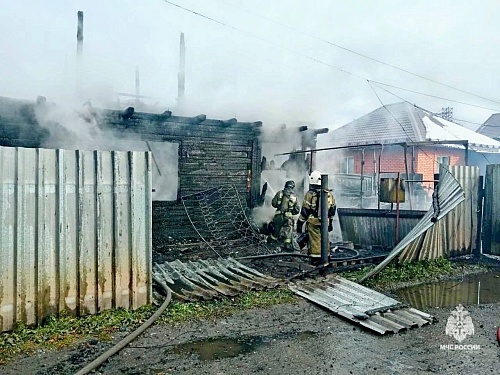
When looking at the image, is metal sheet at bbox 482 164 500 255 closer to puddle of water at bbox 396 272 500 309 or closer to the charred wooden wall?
puddle of water at bbox 396 272 500 309

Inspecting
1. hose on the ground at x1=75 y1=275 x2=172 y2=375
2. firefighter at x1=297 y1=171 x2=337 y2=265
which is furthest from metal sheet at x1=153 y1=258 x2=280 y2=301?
firefighter at x1=297 y1=171 x2=337 y2=265

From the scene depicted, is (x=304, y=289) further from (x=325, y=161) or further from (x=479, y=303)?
(x=325, y=161)

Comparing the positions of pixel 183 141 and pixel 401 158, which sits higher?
pixel 401 158

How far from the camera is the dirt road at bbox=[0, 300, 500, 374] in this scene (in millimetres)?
3824

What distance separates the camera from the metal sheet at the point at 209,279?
19.8 ft

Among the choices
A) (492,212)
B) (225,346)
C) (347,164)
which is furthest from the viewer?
(347,164)

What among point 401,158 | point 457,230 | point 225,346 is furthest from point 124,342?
point 401,158

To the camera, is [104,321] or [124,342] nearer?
[124,342]

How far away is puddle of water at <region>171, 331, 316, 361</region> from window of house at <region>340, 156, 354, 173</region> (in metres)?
21.3

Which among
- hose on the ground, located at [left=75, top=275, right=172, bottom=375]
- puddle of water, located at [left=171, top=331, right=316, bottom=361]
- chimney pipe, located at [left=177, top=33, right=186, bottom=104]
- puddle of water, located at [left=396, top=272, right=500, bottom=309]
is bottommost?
puddle of water, located at [left=396, top=272, right=500, bottom=309]

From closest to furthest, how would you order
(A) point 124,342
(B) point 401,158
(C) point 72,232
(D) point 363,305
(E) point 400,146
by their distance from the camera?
(A) point 124,342
(C) point 72,232
(D) point 363,305
(E) point 400,146
(B) point 401,158

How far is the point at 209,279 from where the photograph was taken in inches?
268

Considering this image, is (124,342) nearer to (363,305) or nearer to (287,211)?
(363,305)

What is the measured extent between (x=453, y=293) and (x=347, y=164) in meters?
19.1
